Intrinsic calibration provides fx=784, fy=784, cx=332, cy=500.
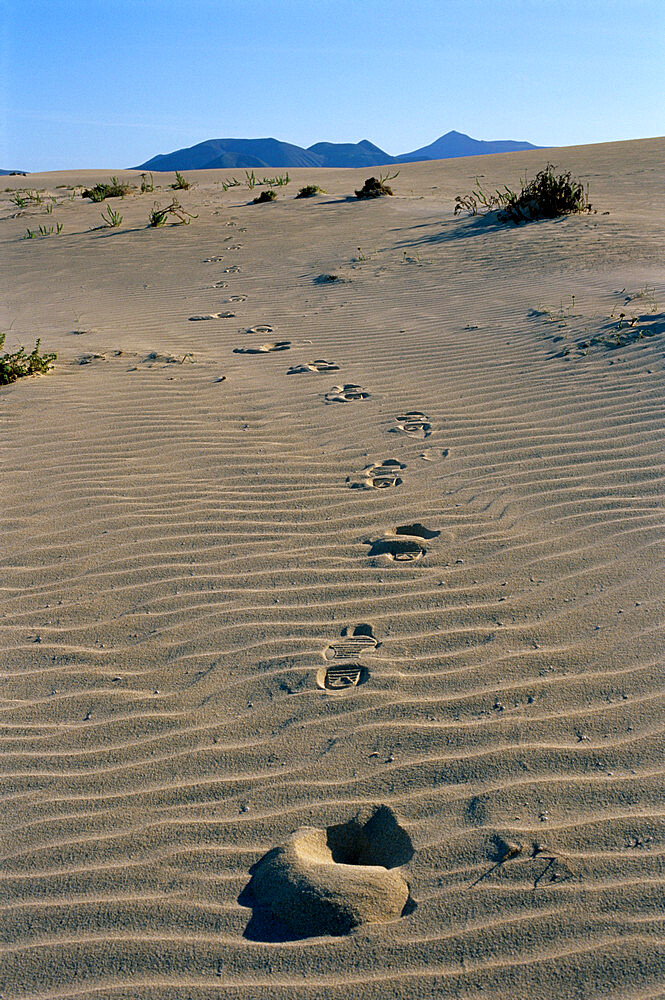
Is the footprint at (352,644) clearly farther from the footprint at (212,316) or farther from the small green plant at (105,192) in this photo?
the small green plant at (105,192)

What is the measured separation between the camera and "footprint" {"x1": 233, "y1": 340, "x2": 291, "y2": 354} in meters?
6.51

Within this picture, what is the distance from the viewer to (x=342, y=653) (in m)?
2.85

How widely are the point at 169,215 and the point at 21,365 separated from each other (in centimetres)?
796

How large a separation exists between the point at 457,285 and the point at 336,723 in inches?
251

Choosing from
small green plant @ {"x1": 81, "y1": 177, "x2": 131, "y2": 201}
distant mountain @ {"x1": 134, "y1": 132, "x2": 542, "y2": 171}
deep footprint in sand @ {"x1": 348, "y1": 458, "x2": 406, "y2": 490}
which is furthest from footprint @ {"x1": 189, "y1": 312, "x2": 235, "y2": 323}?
distant mountain @ {"x1": 134, "y1": 132, "x2": 542, "y2": 171}

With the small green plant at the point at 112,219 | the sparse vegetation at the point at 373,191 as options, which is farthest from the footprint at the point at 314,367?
the sparse vegetation at the point at 373,191

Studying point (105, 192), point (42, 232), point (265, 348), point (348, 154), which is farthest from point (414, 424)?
point (348, 154)

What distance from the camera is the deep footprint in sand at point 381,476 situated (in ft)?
13.4

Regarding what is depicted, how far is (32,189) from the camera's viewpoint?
16.8 m

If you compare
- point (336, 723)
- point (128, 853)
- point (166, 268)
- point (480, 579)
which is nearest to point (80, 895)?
point (128, 853)

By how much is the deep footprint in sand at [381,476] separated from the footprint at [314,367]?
1.79 m

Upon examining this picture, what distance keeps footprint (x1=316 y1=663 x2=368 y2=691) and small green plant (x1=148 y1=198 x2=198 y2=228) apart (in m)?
10.9

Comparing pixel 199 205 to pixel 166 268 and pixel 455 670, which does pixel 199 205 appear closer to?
pixel 166 268

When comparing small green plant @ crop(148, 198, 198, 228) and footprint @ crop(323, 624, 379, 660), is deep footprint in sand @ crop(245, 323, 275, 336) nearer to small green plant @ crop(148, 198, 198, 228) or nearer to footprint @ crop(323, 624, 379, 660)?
footprint @ crop(323, 624, 379, 660)
